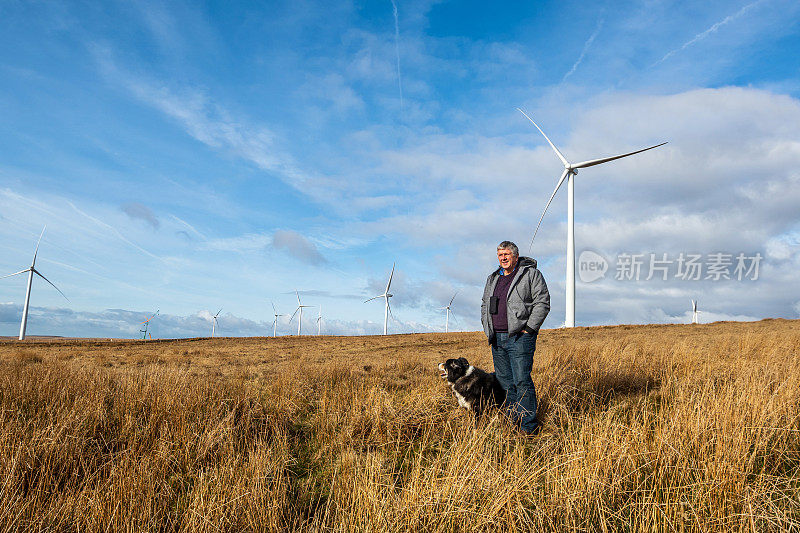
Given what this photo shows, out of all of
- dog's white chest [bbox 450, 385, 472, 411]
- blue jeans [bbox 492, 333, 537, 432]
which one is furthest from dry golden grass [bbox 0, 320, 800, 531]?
blue jeans [bbox 492, 333, 537, 432]

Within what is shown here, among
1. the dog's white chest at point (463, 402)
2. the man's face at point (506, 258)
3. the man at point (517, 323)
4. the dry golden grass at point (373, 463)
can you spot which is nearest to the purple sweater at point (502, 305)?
the man at point (517, 323)

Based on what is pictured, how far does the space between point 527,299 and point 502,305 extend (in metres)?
0.40

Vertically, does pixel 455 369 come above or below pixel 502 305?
below

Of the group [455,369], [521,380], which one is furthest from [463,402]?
[521,380]

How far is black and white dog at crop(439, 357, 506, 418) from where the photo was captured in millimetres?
6926

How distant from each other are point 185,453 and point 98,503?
152cm

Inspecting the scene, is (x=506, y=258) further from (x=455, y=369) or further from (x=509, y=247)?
(x=455, y=369)

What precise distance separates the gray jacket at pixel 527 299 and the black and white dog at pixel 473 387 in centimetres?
110

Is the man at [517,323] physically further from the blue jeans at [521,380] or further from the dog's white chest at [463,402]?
the dog's white chest at [463,402]

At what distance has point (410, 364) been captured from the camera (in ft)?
48.3

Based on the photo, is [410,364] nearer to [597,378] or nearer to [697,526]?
[597,378]

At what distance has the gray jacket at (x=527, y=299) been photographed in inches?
249

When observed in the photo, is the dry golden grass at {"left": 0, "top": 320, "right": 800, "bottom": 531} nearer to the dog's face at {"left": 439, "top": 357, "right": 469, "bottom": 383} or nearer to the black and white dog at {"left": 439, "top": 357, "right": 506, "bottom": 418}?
the black and white dog at {"left": 439, "top": 357, "right": 506, "bottom": 418}

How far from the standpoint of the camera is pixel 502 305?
671cm
